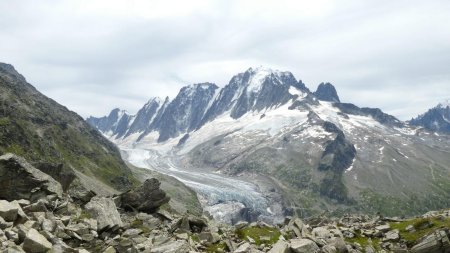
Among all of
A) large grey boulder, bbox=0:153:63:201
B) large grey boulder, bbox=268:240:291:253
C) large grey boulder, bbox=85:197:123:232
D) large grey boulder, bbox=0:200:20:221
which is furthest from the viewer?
large grey boulder, bbox=0:153:63:201

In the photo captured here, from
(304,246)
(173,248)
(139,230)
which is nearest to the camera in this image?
(173,248)

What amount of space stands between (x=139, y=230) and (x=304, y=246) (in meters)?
14.6

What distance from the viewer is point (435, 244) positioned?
42.8 m

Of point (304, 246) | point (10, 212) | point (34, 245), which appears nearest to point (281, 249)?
point (304, 246)

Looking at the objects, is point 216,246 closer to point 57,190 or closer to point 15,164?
point 57,190

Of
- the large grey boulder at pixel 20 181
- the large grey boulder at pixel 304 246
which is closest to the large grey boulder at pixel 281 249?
the large grey boulder at pixel 304 246

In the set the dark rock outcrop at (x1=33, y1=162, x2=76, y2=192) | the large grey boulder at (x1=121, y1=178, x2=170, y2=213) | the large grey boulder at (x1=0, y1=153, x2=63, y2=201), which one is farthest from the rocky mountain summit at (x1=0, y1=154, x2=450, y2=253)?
the dark rock outcrop at (x1=33, y1=162, x2=76, y2=192)

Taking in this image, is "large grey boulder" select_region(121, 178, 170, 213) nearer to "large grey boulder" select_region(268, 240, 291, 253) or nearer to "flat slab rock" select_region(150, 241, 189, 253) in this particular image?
"flat slab rock" select_region(150, 241, 189, 253)

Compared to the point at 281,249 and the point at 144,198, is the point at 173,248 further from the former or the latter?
the point at 144,198

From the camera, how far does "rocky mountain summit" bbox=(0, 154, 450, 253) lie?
3216 cm

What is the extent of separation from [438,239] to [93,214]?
1266 inches

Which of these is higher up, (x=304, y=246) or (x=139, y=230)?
(x=139, y=230)

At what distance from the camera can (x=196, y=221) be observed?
151ft

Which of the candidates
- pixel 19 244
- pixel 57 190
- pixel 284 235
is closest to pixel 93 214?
pixel 57 190
